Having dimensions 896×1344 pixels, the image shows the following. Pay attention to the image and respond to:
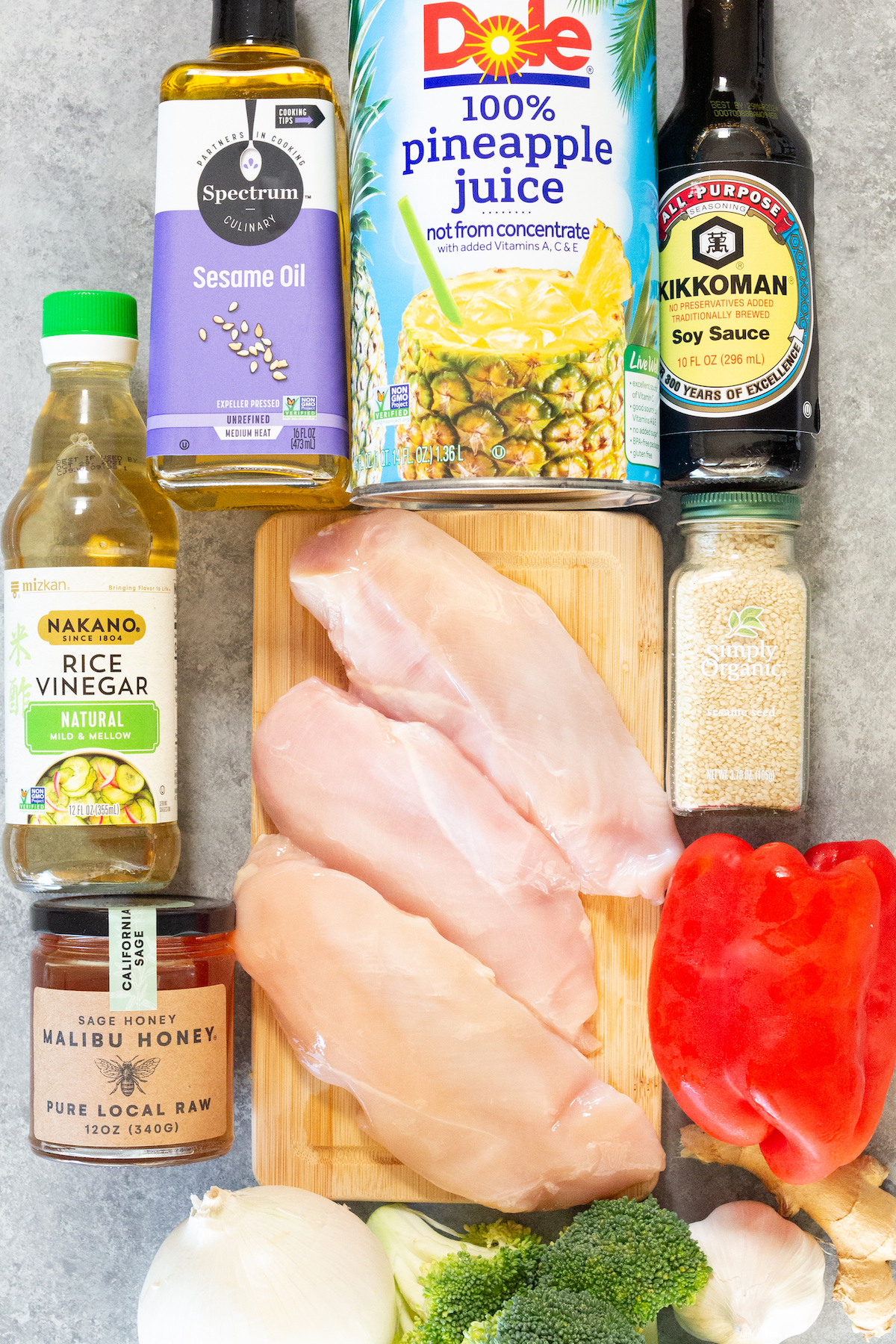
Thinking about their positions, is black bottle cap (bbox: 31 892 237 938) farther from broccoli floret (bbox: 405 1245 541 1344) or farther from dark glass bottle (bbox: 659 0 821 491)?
dark glass bottle (bbox: 659 0 821 491)

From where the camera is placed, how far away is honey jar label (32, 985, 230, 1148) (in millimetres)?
990

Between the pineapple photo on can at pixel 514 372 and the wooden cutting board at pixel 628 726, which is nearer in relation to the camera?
the pineapple photo on can at pixel 514 372

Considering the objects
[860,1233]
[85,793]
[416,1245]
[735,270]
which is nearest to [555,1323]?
[416,1245]

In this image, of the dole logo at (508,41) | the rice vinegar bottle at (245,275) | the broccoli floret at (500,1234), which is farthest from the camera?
the broccoli floret at (500,1234)

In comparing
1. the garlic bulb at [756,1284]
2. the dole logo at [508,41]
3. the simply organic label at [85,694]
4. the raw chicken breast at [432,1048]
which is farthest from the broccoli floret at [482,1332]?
the dole logo at [508,41]

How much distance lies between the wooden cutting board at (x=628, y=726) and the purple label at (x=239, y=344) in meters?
0.17

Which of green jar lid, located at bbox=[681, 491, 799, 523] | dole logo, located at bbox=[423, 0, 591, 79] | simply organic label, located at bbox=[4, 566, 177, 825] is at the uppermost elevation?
dole logo, located at bbox=[423, 0, 591, 79]

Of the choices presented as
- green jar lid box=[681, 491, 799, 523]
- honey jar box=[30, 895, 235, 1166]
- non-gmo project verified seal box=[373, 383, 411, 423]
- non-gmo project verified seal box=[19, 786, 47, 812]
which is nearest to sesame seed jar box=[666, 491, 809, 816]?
green jar lid box=[681, 491, 799, 523]

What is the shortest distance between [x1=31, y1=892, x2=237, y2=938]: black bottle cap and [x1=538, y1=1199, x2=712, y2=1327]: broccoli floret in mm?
474

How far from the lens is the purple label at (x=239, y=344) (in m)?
0.97

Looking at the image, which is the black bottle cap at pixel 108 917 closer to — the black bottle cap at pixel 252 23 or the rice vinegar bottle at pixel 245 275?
the rice vinegar bottle at pixel 245 275

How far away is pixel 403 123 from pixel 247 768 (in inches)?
27.1

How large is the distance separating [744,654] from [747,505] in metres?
0.15

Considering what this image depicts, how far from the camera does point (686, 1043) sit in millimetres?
985
